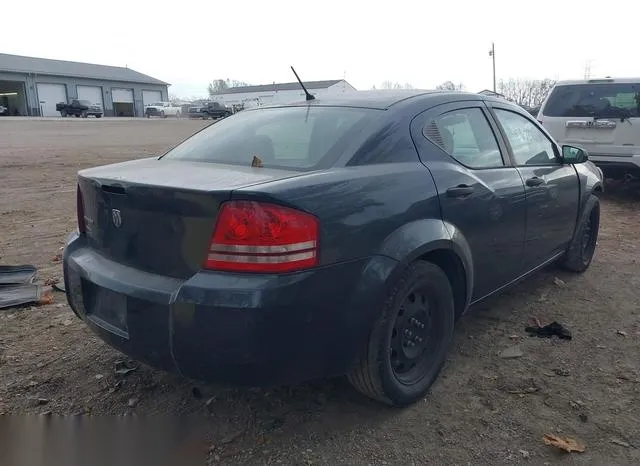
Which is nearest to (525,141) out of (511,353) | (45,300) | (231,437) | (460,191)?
(460,191)

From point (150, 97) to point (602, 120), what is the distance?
244 feet

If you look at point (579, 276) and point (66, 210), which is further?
point (66, 210)

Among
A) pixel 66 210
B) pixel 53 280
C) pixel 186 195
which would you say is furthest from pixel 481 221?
pixel 66 210

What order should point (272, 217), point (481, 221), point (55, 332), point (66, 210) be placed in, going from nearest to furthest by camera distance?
point (272, 217) < point (481, 221) < point (55, 332) < point (66, 210)

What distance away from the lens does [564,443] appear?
2629mm

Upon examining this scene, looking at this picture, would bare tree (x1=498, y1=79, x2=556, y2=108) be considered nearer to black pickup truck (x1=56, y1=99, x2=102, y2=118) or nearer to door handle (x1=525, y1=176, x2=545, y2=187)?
black pickup truck (x1=56, y1=99, x2=102, y2=118)

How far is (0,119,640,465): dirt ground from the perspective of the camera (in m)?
2.60

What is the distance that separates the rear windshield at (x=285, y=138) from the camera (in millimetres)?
2896

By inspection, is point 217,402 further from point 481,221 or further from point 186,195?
point 481,221

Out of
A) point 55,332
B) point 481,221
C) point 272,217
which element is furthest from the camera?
point 55,332

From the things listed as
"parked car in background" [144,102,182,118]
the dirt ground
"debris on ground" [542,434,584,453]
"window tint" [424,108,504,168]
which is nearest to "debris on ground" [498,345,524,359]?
the dirt ground

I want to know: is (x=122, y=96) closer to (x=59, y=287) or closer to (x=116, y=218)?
(x=59, y=287)

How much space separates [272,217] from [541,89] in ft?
215

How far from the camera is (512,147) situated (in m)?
3.93
